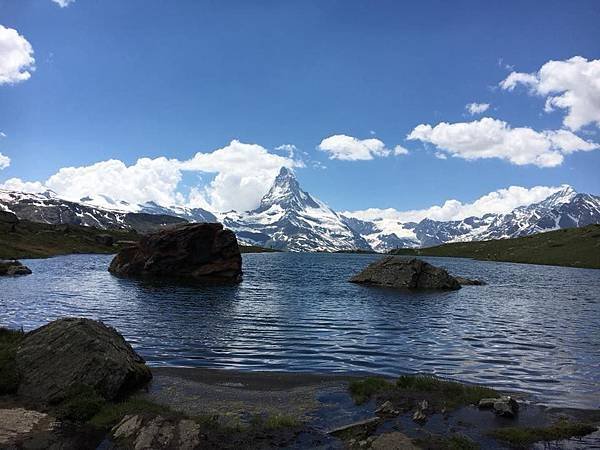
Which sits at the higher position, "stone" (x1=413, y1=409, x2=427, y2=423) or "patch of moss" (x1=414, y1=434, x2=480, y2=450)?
"patch of moss" (x1=414, y1=434, x2=480, y2=450)

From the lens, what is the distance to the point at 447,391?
20500 mm

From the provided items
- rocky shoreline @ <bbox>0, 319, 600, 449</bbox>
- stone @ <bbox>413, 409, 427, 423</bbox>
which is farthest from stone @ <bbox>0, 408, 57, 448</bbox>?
stone @ <bbox>413, 409, 427, 423</bbox>

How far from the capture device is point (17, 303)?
45406 mm

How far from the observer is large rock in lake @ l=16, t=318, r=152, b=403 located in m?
18.9

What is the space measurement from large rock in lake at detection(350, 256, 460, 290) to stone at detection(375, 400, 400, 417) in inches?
2368

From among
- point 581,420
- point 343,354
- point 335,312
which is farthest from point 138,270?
point 581,420

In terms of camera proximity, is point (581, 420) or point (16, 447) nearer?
point (16, 447)

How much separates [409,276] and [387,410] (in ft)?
202

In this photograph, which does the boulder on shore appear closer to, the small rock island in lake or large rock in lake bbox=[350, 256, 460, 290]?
the small rock island in lake

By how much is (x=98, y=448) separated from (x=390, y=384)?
1320 cm

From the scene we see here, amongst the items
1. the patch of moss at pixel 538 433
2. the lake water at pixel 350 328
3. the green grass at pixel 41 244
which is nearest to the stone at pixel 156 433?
the lake water at pixel 350 328

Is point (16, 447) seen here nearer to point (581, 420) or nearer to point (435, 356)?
point (581, 420)

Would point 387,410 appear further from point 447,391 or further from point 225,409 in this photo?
point 225,409

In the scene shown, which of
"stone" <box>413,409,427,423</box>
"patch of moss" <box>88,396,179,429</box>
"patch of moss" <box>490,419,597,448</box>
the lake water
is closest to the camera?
"patch of moss" <box>490,419,597,448</box>
